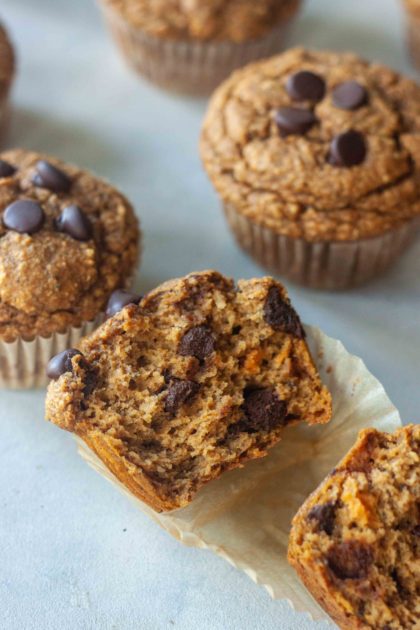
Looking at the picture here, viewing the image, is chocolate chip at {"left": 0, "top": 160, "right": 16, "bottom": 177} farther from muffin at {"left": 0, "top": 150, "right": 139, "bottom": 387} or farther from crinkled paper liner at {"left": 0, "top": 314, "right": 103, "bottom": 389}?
crinkled paper liner at {"left": 0, "top": 314, "right": 103, "bottom": 389}

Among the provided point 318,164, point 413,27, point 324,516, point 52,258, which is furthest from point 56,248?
point 413,27

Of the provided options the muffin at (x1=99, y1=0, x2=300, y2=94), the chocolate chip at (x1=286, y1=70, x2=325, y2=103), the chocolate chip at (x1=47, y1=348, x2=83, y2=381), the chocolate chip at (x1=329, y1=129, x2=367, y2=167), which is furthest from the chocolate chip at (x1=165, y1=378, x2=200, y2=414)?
the muffin at (x1=99, y1=0, x2=300, y2=94)

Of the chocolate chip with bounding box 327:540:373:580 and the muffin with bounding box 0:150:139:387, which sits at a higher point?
the muffin with bounding box 0:150:139:387

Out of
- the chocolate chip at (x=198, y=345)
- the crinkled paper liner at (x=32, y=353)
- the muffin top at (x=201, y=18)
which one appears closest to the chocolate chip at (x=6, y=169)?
the crinkled paper liner at (x=32, y=353)

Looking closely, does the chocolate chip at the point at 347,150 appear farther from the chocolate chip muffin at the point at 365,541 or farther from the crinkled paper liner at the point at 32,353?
the chocolate chip muffin at the point at 365,541

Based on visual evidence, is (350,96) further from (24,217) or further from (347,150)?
(24,217)

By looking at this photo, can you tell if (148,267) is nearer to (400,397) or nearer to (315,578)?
(400,397)
